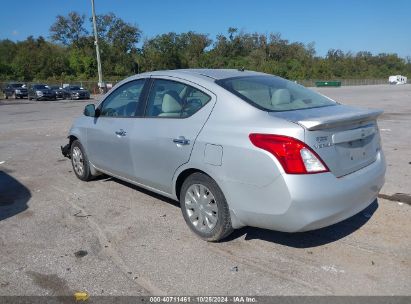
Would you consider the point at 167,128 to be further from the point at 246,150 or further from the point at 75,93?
the point at 75,93

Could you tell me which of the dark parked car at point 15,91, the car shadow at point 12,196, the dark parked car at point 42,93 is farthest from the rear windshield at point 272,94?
the dark parked car at point 15,91

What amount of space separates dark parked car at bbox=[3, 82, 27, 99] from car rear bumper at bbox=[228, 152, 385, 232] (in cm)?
4253

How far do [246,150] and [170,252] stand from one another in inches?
49.9

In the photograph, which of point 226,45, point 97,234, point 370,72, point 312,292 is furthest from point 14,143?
point 370,72

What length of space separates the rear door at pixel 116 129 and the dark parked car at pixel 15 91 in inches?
1559

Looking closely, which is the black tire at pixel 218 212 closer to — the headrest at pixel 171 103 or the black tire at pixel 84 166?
the headrest at pixel 171 103

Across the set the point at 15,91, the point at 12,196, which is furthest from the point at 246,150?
the point at 15,91

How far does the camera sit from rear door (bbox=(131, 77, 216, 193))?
13.7ft

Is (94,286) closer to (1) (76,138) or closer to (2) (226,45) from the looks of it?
(1) (76,138)

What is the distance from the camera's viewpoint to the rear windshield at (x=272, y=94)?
403 centimetres

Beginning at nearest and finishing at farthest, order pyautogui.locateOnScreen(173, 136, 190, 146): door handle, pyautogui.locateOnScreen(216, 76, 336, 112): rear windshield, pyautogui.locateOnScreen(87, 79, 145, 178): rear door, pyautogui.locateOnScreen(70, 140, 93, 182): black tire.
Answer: pyautogui.locateOnScreen(216, 76, 336, 112): rear windshield < pyautogui.locateOnScreen(173, 136, 190, 146): door handle < pyautogui.locateOnScreen(87, 79, 145, 178): rear door < pyautogui.locateOnScreen(70, 140, 93, 182): black tire

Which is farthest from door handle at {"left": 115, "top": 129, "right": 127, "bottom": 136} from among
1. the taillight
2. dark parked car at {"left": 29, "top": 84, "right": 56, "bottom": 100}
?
dark parked car at {"left": 29, "top": 84, "right": 56, "bottom": 100}

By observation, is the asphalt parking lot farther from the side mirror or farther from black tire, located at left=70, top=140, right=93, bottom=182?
the side mirror

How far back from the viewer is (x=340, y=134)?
11.9ft
